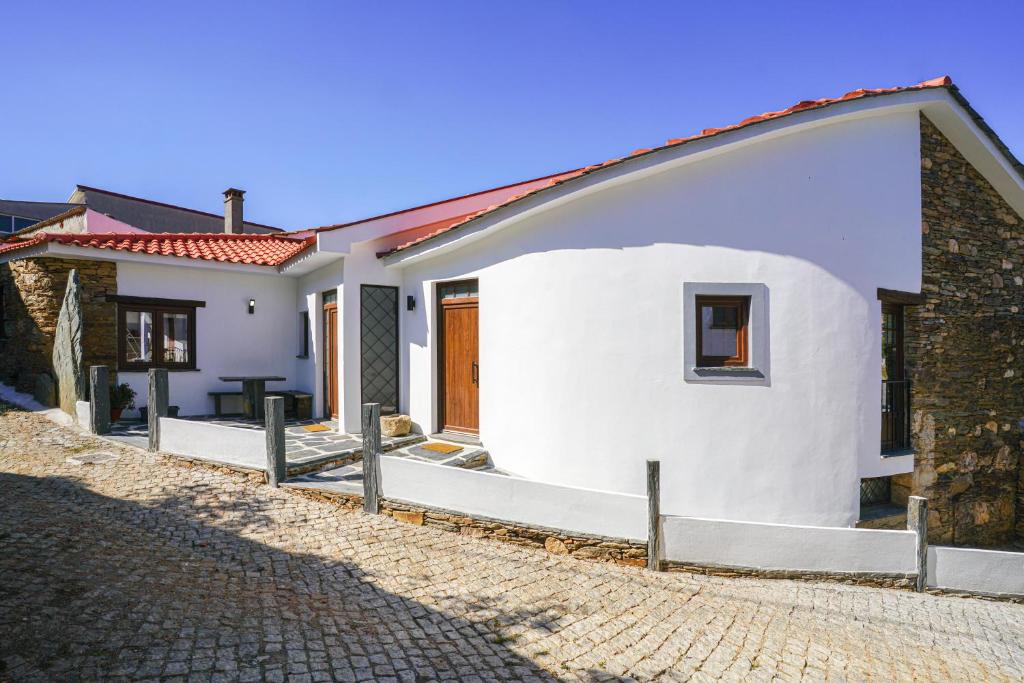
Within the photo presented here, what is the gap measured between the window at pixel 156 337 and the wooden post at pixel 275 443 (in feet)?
16.3

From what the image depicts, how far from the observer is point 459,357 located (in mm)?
8383

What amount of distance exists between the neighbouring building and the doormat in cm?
44

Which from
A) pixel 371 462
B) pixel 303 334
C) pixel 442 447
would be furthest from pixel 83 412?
pixel 442 447

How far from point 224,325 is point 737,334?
959 cm

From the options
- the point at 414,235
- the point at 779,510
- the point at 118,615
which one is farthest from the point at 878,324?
the point at 118,615

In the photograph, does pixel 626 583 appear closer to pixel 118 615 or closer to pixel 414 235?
pixel 118 615

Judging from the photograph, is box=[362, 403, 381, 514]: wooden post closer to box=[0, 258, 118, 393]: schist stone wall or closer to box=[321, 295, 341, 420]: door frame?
box=[321, 295, 341, 420]: door frame

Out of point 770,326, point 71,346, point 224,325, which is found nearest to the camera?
point 770,326

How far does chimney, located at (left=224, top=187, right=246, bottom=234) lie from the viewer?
15156mm

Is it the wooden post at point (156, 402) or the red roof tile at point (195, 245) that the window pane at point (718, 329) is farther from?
the wooden post at point (156, 402)

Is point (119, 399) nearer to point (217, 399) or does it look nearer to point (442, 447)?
point (217, 399)

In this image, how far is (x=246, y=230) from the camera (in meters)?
21.3

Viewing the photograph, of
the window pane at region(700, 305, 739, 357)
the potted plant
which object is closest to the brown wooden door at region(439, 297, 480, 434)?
the window pane at region(700, 305, 739, 357)

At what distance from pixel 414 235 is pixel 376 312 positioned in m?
1.55
